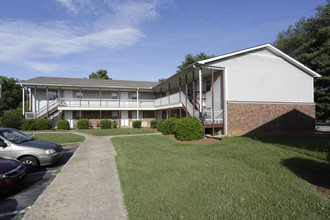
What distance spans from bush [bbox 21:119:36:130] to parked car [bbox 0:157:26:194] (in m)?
16.7

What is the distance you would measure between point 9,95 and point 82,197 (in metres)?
55.3

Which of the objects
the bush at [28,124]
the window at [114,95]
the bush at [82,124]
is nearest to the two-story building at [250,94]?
the bush at [28,124]

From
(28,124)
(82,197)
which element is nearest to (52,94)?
(28,124)

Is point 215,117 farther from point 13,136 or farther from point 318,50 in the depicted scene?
point 318,50

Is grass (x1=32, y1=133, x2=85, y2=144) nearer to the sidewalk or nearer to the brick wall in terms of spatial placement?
the sidewalk

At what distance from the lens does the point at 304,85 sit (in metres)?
16.3

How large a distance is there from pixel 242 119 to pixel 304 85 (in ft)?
26.3

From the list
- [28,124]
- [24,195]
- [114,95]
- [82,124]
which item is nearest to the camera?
[24,195]

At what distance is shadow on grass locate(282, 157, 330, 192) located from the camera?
173 inches

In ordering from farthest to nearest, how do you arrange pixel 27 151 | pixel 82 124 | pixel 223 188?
pixel 82 124 < pixel 27 151 < pixel 223 188

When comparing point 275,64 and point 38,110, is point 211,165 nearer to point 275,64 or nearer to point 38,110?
point 275,64

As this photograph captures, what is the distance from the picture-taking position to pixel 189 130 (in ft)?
36.7

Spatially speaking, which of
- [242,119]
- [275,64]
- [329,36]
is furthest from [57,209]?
[329,36]

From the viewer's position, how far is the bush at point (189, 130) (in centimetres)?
1113
